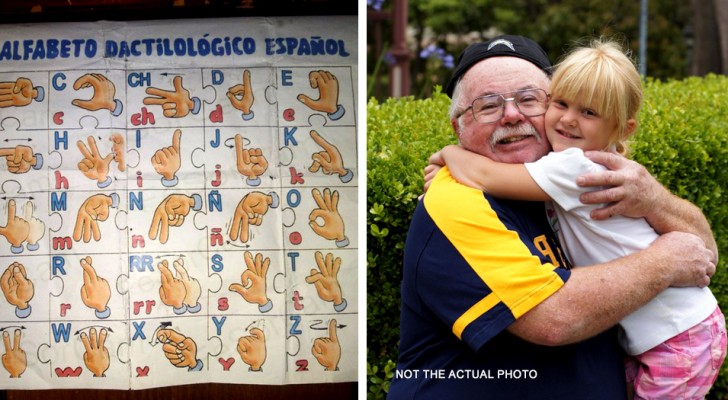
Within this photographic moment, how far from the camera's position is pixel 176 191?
3.10m

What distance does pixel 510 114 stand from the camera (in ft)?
8.06

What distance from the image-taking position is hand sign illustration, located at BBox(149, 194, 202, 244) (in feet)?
10.1

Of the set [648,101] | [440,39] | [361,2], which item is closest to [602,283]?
[361,2]

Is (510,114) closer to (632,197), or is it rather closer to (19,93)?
(632,197)

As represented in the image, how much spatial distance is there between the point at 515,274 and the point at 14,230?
1773mm

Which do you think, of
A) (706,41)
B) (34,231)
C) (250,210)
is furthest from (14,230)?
(706,41)

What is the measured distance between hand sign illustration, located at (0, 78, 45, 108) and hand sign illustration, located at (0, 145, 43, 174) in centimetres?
15

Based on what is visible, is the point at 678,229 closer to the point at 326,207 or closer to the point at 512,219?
the point at 512,219

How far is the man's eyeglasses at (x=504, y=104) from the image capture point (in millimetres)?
2475

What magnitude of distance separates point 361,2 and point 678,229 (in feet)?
3.43

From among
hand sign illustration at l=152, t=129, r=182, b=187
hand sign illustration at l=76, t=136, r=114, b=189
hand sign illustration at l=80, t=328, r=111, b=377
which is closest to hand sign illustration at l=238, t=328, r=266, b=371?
hand sign illustration at l=80, t=328, r=111, b=377

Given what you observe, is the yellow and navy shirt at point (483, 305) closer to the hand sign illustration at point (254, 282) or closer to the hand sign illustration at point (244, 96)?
the hand sign illustration at point (254, 282)

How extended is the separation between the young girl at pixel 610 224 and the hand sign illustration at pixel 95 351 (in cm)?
144

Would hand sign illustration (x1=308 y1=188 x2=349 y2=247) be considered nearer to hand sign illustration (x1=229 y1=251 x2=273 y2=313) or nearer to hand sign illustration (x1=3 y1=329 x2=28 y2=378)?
hand sign illustration (x1=229 y1=251 x2=273 y2=313)
